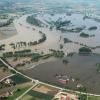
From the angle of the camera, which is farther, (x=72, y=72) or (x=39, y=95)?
(x=72, y=72)

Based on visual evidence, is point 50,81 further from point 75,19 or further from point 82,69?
point 75,19

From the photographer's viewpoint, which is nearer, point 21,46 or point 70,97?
point 70,97

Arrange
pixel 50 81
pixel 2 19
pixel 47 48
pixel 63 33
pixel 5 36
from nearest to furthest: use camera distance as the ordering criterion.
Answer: pixel 50 81 < pixel 47 48 < pixel 5 36 < pixel 63 33 < pixel 2 19

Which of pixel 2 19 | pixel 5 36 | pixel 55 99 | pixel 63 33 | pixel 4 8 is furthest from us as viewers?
pixel 4 8

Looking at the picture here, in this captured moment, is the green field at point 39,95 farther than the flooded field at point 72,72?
No

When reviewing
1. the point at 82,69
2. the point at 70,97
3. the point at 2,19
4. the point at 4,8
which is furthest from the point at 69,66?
the point at 4,8

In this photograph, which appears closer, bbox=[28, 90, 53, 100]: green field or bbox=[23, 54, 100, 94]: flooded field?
bbox=[28, 90, 53, 100]: green field

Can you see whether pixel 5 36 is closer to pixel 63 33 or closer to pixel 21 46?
pixel 21 46
